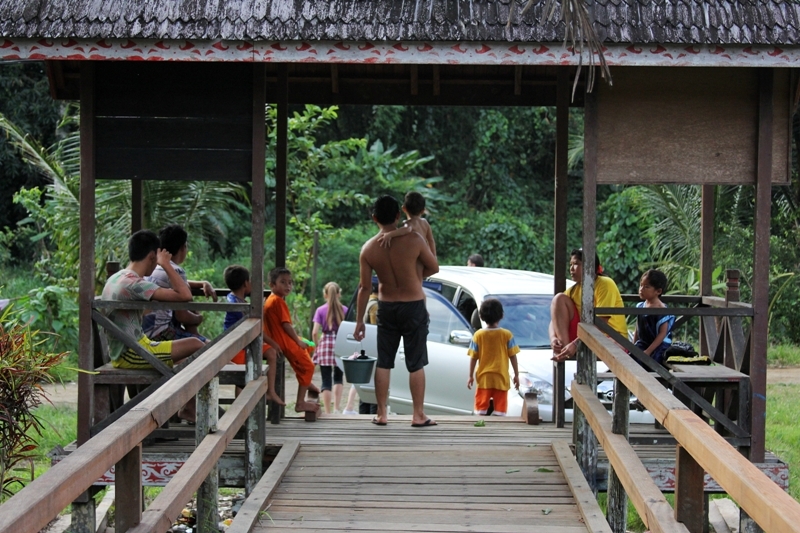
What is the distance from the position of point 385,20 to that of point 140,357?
105 inches

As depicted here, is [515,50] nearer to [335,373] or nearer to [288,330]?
[288,330]

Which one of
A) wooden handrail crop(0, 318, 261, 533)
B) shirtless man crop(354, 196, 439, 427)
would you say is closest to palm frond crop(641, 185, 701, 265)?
shirtless man crop(354, 196, 439, 427)

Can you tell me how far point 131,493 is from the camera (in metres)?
3.44

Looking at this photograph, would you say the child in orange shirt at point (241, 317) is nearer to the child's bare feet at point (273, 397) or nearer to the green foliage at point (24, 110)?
the child's bare feet at point (273, 397)

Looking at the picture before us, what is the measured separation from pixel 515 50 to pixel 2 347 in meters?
3.23

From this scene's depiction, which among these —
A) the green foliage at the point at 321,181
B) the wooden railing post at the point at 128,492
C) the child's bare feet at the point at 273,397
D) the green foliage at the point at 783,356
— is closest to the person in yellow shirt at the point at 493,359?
the child's bare feet at the point at 273,397

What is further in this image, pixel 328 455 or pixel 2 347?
pixel 328 455

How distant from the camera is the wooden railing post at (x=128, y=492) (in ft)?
11.2

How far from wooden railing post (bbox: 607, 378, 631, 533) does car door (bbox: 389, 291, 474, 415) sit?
13.4 feet

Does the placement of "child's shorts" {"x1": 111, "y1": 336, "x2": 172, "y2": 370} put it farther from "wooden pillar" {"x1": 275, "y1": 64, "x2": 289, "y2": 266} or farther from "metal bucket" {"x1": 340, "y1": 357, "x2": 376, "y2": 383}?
"metal bucket" {"x1": 340, "y1": 357, "x2": 376, "y2": 383}

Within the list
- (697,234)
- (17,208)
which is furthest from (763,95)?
(17,208)

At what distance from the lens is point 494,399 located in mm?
8125

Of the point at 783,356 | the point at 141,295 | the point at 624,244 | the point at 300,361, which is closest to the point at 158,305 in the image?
the point at 141,295

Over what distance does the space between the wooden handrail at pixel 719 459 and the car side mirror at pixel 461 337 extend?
4130 mm
